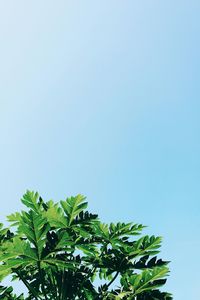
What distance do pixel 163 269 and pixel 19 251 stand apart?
2.79m

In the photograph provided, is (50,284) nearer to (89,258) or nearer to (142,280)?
(89,258)

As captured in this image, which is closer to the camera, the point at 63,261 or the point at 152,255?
the point at 63,261

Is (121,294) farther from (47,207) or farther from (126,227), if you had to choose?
(47,207)

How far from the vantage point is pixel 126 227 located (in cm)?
845

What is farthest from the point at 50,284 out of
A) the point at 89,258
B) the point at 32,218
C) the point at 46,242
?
the point at 32,218

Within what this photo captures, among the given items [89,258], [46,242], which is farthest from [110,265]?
[46,242]

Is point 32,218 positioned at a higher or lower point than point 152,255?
lower

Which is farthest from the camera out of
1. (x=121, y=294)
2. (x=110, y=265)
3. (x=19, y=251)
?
(x=110, y=265)

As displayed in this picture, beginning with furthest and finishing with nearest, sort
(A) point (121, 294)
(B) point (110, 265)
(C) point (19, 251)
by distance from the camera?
1. (B) point (110, 265)
2. (A) point (121, 294)
3. (C) point (19, 251)

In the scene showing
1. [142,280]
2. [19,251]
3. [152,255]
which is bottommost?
[19,251]

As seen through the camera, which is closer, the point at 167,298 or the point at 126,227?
the point at 167,298

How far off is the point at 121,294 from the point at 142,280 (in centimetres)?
48

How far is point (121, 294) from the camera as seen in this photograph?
753 centimetres

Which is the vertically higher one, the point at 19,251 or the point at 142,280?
the point at 142,280
